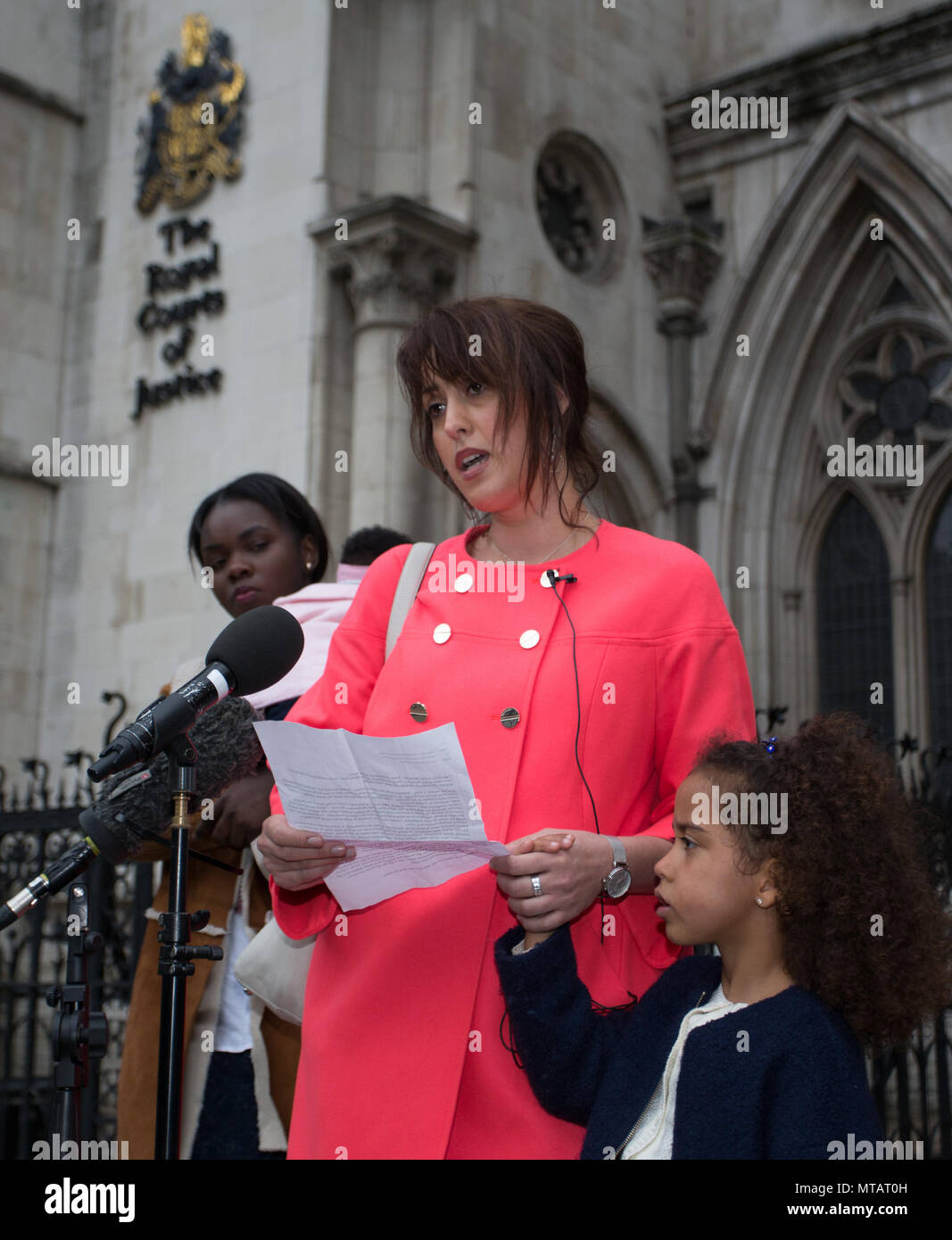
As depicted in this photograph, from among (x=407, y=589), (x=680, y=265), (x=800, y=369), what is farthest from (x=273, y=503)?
(x=800, y=369)

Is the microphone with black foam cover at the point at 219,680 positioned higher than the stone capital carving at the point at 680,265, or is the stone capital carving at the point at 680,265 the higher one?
the stone capital carving at the point at 680,265

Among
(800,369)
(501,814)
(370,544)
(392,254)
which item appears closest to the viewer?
(501,814)

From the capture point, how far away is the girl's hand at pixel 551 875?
219cm

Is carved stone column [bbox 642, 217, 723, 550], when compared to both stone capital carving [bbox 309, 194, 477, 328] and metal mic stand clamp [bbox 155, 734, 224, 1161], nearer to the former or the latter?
stone capital carving [bbox 309, 194, 477, 328]

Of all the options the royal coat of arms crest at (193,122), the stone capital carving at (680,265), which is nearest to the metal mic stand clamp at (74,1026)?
the royal coat of arms crest at (193,122)

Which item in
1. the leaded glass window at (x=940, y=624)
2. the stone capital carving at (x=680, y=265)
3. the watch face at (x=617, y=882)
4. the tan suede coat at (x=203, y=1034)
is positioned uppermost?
the stone capital carving at (x=680, y=265)

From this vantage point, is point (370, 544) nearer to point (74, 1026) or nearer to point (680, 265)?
point (74, 1026)

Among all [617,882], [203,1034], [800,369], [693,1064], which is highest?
[800,369]

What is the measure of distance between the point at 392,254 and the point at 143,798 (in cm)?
741

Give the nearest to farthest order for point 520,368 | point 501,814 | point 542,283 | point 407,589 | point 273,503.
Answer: point 501,814 → point 520,368 → point 407,589 → point 273,503 → point 542,283

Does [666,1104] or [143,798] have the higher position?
[143,798]

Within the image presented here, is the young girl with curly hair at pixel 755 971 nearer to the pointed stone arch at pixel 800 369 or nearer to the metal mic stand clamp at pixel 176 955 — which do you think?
the metal mic stand clamp at pixel 176 955

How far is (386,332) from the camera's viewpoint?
381 inches

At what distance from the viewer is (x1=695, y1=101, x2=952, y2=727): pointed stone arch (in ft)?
37.4
